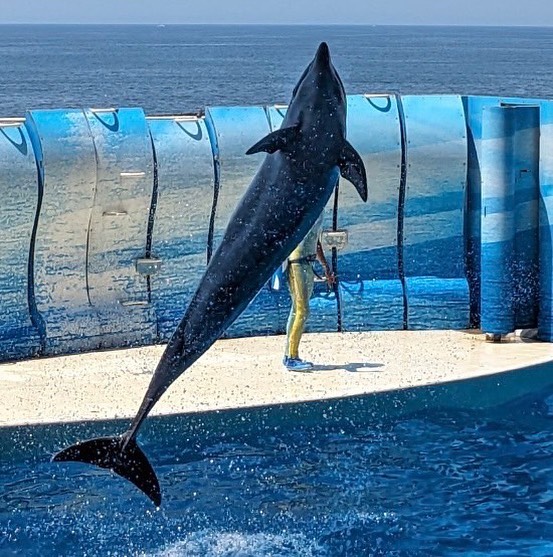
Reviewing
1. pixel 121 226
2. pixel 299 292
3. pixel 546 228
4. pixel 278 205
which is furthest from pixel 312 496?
pixel 546 228

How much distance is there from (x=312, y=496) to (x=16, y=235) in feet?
10.8

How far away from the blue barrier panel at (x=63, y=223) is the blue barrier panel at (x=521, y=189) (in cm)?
306

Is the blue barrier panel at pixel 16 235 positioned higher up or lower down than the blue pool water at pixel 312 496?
higher up

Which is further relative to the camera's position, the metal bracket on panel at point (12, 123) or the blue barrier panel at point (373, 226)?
the blue barrier panel at point (373, 226)

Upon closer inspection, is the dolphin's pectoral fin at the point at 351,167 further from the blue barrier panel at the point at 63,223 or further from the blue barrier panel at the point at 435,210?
the blue barrier panel at the point at 435,210

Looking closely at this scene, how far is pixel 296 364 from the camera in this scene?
8633 mm

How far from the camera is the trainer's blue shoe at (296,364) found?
340 inches

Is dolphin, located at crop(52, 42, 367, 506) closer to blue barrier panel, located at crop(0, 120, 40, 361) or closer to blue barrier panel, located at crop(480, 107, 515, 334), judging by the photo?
blue barrier panel, located at crop(0, 120, 40, 361)

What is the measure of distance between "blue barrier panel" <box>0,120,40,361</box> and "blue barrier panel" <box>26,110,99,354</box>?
0.08m

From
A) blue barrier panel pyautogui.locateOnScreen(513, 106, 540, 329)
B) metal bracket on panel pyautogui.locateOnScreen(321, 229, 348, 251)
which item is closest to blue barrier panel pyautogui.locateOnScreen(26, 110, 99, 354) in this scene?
metal bracket on panel pyautogui.locateOnScreen(321, 229, 348, 251)

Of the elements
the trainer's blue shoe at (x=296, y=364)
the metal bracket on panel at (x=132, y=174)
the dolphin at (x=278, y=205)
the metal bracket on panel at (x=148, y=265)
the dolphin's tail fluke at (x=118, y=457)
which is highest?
the dolphin at (x=278, y=205)

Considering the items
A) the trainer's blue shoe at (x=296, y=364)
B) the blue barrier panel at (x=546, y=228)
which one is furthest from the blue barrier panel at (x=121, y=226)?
the blue barrier panel at (x=546, y=228)

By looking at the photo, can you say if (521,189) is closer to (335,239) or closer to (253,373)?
(335,239)

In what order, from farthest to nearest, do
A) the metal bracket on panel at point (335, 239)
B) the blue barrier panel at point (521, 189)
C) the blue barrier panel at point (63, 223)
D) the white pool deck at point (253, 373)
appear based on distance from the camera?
the metal bracket on panel at point (335, 239), the blue barrier panel at point (521, 189), the blue barrier panel at point (63, 223), the white pool deck at point (253, 373)
